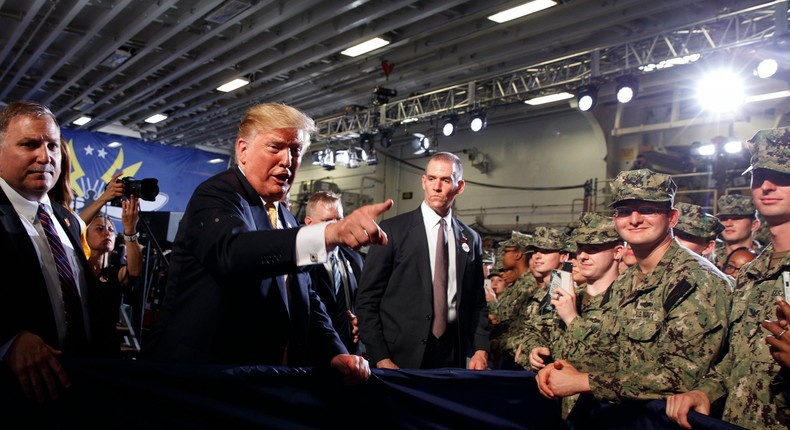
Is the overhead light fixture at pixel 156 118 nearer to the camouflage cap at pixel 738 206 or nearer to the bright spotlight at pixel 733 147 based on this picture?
the bright spotlight at pixel 733 147

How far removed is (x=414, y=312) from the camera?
2.96m

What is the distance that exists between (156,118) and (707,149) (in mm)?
13025

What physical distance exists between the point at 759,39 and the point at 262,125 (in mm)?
7209

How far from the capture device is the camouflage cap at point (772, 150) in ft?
6.91

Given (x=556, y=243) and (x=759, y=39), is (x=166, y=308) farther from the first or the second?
(x=759, y=39)

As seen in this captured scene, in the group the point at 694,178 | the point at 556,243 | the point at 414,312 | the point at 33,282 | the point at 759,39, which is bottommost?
the point at 414,312

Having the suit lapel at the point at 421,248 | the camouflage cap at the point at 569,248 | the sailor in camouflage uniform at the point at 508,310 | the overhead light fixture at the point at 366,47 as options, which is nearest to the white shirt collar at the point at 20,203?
the suit lapel at the point at 421,248

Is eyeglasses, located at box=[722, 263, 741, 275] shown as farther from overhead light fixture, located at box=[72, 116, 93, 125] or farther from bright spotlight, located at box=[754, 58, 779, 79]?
overhead light fixture, located at box=[72, 116, 93, 125]

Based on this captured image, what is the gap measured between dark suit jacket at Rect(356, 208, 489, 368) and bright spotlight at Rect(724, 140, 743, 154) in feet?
30.1

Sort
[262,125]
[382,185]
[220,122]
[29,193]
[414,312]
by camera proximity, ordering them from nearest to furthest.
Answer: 1. [262,125]
2. [29,193]
3. [414,312]
4. [220,122]
5. [382,185]

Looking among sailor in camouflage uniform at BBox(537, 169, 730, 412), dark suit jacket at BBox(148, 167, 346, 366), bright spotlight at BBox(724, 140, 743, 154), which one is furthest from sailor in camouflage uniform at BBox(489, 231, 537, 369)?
bright spotlight at BBox(724, 140, 743, 154)

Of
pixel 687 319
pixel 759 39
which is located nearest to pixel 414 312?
pixel 687 319

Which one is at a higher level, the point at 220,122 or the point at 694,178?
the point at 220,122

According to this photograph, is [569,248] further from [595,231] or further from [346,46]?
[346,46]
